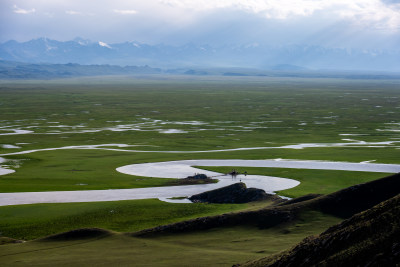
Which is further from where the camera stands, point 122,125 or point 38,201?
point 122,125

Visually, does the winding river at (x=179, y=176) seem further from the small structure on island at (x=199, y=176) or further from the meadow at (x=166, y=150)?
the meadow at (x=166, y=150)

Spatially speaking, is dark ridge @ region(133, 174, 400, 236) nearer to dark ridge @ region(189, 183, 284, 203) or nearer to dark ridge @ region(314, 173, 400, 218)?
dark ridge @ region(314, 173, 400, 218)

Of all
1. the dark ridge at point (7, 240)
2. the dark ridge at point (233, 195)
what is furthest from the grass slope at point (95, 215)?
the dark ridge at point (7, 240)

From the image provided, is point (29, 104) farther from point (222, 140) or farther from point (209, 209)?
point (209, 209)

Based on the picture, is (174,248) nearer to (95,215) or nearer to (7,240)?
(7,240)

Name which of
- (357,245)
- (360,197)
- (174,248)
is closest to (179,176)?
(360,197)

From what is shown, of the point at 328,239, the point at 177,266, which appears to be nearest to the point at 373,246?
the point at 328,239

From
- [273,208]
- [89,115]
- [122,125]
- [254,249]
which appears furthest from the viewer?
[89,115]
